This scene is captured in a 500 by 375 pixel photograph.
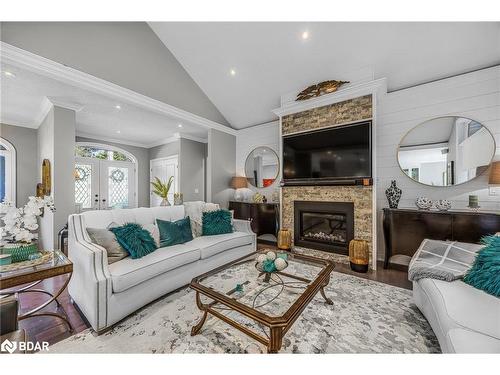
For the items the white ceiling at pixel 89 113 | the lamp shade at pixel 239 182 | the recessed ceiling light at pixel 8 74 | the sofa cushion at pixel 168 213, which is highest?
the recessed ceiling light at pixel 8 74

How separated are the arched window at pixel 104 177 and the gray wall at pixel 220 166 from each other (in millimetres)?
2900

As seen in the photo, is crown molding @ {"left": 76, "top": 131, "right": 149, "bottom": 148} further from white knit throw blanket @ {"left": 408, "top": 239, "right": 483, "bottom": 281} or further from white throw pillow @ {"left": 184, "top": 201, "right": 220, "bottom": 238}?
white knit throw blanket @ {"left": 408, "top": 239, "right": 483, "bottom": 281}

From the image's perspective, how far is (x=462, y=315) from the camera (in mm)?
1189

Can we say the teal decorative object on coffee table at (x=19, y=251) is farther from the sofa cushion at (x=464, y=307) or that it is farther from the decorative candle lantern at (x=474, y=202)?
the decorative candle lantern at (x=474, y=202)

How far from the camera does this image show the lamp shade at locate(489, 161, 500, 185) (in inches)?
91.8

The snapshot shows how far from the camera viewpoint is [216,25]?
3039 mm

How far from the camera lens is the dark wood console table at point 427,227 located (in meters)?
2.28


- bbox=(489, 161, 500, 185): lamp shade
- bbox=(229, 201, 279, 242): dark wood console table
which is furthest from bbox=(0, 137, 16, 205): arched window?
bbox=(489, 161, 500, 185): lamp shade

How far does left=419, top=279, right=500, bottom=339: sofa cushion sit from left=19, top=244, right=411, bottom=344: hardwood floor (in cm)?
107

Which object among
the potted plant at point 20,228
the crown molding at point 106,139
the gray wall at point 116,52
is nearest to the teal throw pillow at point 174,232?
the potted plant at point 20,228

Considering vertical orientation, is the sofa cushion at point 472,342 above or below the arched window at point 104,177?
below

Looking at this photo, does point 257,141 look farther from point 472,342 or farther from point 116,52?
point 472,342
